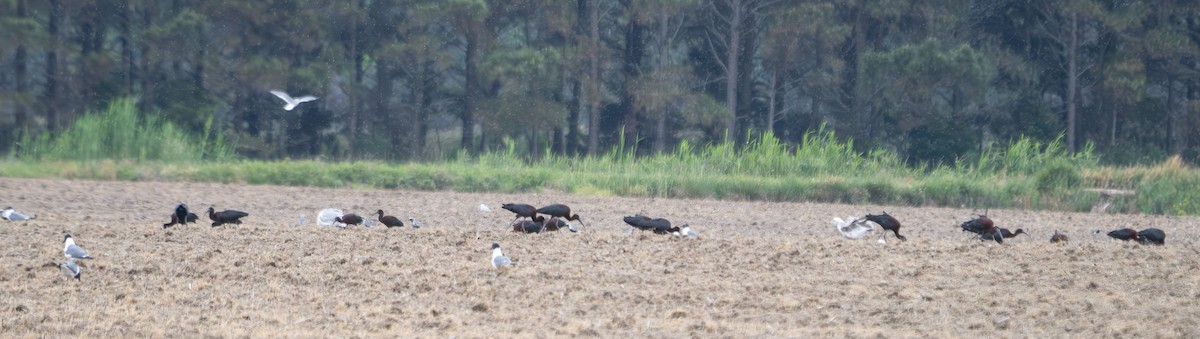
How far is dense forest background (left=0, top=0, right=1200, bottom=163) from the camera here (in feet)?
82.4

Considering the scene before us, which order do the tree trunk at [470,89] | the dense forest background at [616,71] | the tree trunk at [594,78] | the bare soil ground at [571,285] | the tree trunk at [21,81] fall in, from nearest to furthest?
the bare soil ground at [571,285] < the tree trunk at [21,81] < the dense forest background at [616,71] < the tree trunk at [470,89] < the tree trunk at [594,78]

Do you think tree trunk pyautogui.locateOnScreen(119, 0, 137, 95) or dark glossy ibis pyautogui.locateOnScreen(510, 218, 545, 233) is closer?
dark glossy ibis pyautogui.locateOnScreen(510, 218, 545, 233)

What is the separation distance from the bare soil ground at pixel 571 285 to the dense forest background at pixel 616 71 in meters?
14.5

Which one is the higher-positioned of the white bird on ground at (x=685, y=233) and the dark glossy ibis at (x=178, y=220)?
the white bird on ground at (x=685, y=233)

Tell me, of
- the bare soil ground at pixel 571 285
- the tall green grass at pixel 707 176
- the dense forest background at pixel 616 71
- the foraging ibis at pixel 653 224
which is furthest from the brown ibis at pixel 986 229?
the dense forest background at pixel 616 71

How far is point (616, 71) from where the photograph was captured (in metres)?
28.1

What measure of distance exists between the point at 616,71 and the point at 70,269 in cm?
2132

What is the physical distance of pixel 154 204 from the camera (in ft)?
43.3

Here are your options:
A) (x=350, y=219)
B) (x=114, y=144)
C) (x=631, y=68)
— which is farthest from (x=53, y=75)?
(x=350, y=219)

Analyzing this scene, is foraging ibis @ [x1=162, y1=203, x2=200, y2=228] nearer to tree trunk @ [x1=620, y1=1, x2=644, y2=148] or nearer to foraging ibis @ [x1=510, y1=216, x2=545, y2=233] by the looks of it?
foraging ibis @ [x1=510, y1=216, x2=545, y2=233]

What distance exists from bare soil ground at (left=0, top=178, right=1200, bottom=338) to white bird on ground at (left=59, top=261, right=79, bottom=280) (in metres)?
0.07

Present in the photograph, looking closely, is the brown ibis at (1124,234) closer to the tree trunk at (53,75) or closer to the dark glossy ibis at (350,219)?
the dark glossy ibis at (350,219)

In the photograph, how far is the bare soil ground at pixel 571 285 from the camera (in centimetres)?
638

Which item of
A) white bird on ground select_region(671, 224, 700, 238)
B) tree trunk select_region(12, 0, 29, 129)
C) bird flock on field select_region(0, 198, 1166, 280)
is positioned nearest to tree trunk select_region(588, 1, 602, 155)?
tree trunk select_region(12, 0, 29, 129)
